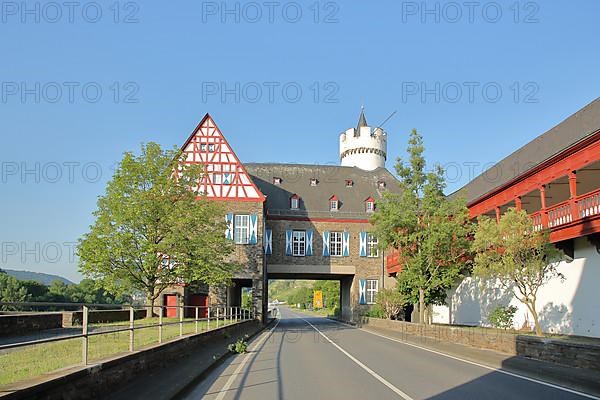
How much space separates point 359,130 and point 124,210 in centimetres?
4086

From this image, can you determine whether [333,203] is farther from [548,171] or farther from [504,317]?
[548,171]

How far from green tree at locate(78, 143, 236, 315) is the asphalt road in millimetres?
11974

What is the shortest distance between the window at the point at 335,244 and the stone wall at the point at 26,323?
1108 inches

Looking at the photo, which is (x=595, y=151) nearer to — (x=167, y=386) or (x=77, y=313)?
(x=167, y=386)

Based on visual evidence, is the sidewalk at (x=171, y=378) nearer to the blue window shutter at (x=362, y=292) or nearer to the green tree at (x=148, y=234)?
the green tree at (x=148, y=234)

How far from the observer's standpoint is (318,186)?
52.6 metres

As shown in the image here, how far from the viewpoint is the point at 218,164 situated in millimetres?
41688

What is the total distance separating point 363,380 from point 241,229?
99.0 ft

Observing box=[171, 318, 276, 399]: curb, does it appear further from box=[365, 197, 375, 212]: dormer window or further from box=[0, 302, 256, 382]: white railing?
box=[365, 197, 375, 212]: dormer window

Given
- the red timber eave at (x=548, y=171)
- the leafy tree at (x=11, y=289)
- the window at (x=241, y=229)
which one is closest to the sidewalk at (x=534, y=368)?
the red timber eave at (x=548, y=171)

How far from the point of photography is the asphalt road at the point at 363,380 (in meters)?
9.39

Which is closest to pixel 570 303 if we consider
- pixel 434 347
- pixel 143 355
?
pixel 434 347

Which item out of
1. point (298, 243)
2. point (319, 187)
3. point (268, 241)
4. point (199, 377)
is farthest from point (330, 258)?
point (199, 377)

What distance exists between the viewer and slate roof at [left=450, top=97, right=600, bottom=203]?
75.4ft
